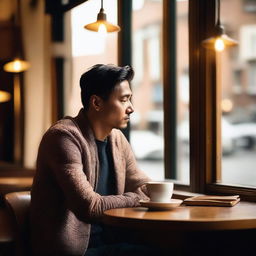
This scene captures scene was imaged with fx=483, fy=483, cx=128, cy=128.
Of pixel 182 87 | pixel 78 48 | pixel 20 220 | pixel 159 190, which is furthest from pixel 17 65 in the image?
pixel 159 190

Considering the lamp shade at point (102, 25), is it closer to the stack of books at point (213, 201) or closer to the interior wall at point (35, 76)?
the stack of books at point (213, 201)

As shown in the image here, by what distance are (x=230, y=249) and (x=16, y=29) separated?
3557 mm

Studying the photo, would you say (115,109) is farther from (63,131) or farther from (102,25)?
(102,25)

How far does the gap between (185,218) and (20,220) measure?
2.89 feet

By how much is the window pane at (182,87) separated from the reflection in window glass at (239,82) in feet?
0.77

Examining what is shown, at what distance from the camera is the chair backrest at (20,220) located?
7.50 ft

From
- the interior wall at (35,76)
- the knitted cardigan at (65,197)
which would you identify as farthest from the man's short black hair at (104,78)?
the interior wall at (35,76)

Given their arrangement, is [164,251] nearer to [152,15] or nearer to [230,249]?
[230,249]

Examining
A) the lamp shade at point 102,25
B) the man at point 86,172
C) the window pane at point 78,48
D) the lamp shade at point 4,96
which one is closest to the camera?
the man at point 86,172

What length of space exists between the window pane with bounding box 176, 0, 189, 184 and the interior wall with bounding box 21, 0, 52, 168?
2.08 metres

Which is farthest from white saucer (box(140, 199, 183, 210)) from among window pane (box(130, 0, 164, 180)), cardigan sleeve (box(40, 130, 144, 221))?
window pane (box(130, 0, 164, 180))

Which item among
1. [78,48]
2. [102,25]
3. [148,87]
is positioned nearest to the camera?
[102,25]

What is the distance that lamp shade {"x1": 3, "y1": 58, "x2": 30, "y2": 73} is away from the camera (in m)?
5.09

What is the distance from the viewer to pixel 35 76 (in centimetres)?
523
